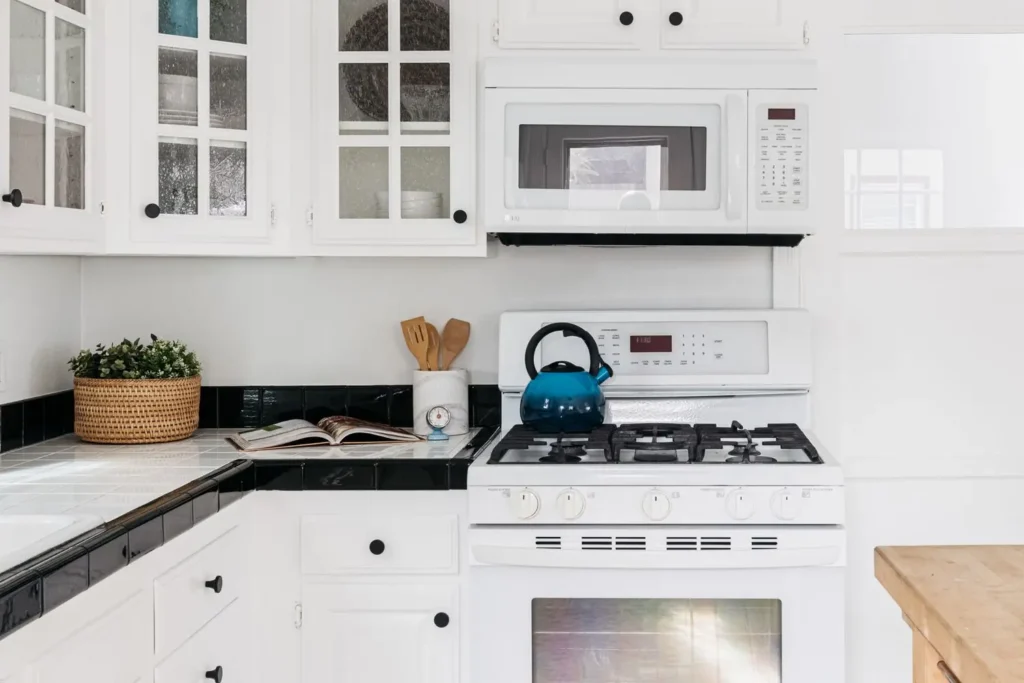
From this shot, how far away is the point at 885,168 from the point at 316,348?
1545 mm

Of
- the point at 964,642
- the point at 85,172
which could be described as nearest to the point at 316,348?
the point at 85,172

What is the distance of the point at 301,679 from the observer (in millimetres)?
2123

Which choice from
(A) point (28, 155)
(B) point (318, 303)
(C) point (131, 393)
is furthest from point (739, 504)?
(A) point (28, 155)

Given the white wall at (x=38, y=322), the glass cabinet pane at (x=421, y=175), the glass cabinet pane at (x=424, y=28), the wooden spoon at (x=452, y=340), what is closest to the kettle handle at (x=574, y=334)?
the wooden spoon at (x=452, y=340)

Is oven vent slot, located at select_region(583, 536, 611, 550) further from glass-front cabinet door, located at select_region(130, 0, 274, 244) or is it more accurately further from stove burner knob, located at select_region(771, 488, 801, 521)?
glass-front cabinet door, located at select_region(130, 0, 274, 244)

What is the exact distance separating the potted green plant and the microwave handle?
1322mm

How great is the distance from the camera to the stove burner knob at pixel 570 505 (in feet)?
6.26

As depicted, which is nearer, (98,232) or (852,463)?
(98,232)

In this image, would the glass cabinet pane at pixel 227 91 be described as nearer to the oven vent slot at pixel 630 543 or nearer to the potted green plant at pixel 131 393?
the potted green plant at pixel 131 393

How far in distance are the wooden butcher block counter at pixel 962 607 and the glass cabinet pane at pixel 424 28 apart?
155 cm

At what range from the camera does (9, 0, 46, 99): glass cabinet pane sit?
71.4 inches

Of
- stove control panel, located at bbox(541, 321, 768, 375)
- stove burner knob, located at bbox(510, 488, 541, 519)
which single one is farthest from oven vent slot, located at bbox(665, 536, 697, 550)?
stove control panel, located at bbox(541, 321, 768, 375)

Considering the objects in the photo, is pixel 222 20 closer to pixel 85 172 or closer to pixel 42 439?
pixel 85 172

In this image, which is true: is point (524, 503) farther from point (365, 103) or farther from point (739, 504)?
point (365, 103)
